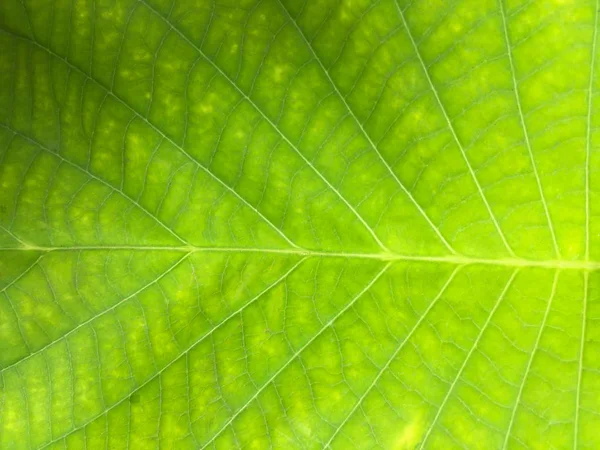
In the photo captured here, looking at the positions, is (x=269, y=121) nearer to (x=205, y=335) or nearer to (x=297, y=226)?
(x=297, y=226)

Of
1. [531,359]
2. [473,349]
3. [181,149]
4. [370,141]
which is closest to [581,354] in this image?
[531,359]

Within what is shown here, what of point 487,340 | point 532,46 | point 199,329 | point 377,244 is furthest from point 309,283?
point 532,46

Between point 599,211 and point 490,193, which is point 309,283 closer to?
point 490,193

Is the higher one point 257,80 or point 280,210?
point 257,80

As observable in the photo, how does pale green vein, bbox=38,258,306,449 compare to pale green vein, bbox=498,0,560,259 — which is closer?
pale green vein, bbox=498,0,560,259

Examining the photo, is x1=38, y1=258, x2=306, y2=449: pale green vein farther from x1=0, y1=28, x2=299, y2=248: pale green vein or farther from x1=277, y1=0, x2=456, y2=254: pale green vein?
x1=277, y1=0, x2=456, y2=254: pale green vein

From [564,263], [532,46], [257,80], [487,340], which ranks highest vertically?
[257,80]

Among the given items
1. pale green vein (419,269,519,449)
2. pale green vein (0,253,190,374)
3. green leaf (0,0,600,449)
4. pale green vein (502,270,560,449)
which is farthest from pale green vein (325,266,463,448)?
pale green vein (0,253,190,374)

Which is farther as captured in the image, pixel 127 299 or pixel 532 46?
pixel 127 299
